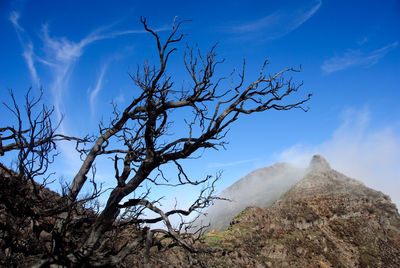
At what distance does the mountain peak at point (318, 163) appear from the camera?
3180cm

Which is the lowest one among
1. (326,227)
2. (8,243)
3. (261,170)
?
(8,243)

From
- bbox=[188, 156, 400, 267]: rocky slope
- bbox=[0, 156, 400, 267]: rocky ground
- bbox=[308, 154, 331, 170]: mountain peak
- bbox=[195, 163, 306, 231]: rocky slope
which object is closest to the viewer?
bbox=[0, 156, 400, 267]: rocky ground

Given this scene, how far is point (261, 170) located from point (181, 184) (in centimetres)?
3903

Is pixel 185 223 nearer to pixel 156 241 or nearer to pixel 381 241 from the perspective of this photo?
pixel 156 241

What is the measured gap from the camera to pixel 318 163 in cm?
3291

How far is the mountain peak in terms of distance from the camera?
104 feet

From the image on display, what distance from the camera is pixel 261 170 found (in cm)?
4441

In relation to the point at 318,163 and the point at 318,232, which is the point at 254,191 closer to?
the point at 318,163

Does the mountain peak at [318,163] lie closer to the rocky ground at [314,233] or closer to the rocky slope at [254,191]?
the rocky slope at [254,191]

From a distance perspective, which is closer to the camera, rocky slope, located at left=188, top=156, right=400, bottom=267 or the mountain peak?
rocky slope, located at left=188, top=156, right=400, bottom=267

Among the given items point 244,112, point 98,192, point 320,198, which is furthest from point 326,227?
point 98,192

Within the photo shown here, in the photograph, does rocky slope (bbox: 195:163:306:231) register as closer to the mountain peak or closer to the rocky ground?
the mountain peak

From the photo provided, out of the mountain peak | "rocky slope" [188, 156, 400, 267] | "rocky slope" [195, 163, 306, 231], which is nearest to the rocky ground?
"rocky slope" [188, 156, 400, 267]

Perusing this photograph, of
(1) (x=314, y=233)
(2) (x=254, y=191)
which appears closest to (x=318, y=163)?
(2) (x=254, y=191)
